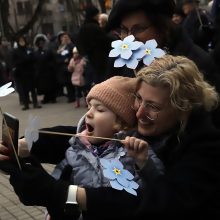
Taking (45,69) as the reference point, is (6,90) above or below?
above

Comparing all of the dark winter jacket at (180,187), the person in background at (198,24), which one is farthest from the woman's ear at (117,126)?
the person in background at (198,24)

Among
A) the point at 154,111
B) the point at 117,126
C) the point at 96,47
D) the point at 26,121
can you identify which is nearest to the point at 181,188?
the point at 154,111

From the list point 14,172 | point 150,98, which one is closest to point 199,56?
point 150,98

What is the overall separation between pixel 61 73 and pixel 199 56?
966 centimetres

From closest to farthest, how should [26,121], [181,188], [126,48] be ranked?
1. [181,188]
2. [126,48]
3. [26,121]

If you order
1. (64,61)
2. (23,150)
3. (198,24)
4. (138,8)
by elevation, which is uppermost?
(138,8)

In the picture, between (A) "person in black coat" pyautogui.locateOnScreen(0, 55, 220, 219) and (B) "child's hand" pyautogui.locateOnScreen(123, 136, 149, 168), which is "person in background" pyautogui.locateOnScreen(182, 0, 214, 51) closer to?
(A) "person in black coat" pyautogui.locateOnScreen(0, 55, 220, 219)

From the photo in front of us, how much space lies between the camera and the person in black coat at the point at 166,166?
5.16 feet

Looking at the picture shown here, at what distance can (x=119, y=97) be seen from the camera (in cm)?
189

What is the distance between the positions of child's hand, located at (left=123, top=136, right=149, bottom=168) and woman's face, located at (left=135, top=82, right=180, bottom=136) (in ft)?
0.39

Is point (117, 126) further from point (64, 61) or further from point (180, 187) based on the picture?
point (64, 61)

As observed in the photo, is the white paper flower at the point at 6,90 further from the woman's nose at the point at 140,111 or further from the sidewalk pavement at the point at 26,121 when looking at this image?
the woman's nose at the point at 140,111

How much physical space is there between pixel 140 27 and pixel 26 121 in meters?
5.41

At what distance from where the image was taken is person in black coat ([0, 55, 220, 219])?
5.16 ft
